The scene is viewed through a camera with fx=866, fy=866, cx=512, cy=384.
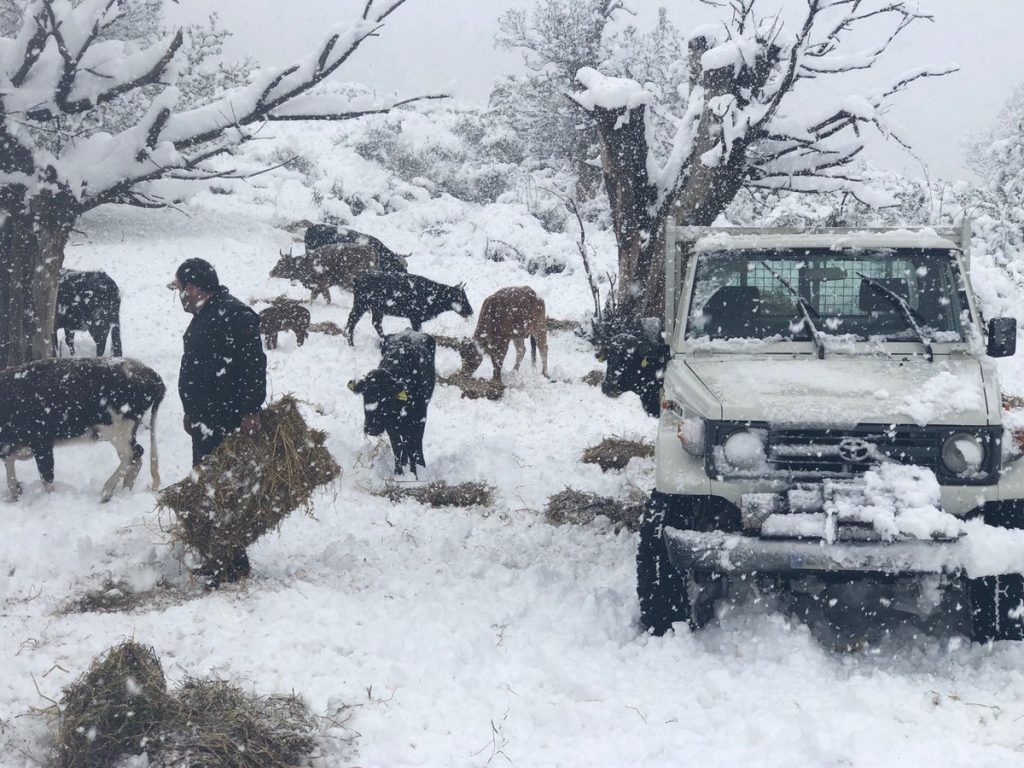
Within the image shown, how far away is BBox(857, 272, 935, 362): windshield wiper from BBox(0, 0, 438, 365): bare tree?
468 centimetres

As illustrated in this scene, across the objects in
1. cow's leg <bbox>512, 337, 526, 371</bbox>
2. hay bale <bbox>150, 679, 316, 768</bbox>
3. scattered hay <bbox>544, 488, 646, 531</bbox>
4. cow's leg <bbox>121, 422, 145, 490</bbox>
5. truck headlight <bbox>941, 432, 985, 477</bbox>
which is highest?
cow's leg <bbox>512, 337, 526, 371</bbox>

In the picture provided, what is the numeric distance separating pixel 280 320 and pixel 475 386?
340cm

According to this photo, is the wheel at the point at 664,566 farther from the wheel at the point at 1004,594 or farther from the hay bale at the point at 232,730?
the hay bale at the point at 232,730

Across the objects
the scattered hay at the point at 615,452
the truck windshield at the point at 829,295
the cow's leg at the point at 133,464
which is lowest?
the scattered hay at the point at 615,452

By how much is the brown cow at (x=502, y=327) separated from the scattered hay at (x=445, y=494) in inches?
168

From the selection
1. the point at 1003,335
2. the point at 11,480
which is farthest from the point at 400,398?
the point at 1003,335

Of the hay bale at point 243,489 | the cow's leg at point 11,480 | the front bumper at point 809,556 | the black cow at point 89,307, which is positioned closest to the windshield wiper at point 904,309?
the front bumper at point 809,556

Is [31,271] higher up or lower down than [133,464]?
higher up

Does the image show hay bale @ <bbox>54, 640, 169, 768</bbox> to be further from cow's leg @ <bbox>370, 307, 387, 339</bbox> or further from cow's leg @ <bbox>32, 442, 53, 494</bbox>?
cow's leg @ <bbox>370, 307, 387, 339</bbox>

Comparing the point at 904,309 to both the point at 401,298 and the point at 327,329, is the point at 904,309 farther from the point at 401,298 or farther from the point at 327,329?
the point at 327,329

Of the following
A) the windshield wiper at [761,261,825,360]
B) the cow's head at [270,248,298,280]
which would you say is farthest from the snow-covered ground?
the cow's head at [270,248,298,280]

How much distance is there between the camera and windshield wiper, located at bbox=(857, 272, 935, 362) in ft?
16.8

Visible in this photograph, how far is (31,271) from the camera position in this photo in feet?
29.6

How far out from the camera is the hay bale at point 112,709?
3.61 m
